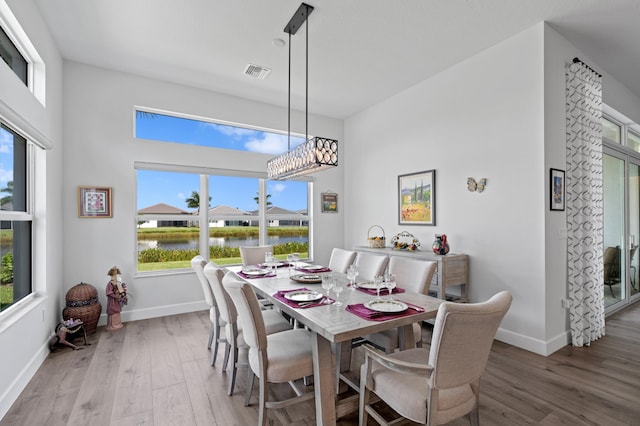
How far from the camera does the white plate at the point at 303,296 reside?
7.21 feet

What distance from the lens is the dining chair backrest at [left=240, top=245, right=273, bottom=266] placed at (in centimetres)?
409

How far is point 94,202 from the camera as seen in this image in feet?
12.5

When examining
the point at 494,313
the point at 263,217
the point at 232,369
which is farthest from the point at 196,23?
the point at 494,313

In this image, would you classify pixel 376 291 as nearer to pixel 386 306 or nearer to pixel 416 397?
pixel 386 306

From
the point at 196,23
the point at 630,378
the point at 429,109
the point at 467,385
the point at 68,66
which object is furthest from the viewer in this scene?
the point at 429,109

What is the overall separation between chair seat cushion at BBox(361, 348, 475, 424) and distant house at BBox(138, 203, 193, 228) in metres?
3.63

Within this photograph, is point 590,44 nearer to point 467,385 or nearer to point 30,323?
point 467,385

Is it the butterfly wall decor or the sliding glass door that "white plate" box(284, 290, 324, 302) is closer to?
the butterfly wall decor

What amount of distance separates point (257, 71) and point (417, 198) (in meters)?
2.69

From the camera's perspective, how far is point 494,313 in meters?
1.41

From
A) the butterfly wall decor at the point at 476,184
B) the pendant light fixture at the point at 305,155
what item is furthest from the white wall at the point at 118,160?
the butterfly wall decor at the point at 476,184

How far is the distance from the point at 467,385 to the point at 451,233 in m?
2.52

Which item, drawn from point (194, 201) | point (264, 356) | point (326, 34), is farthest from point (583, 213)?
point (194, 201)

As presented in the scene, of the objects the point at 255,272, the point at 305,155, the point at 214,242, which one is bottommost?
the point at 255,272
